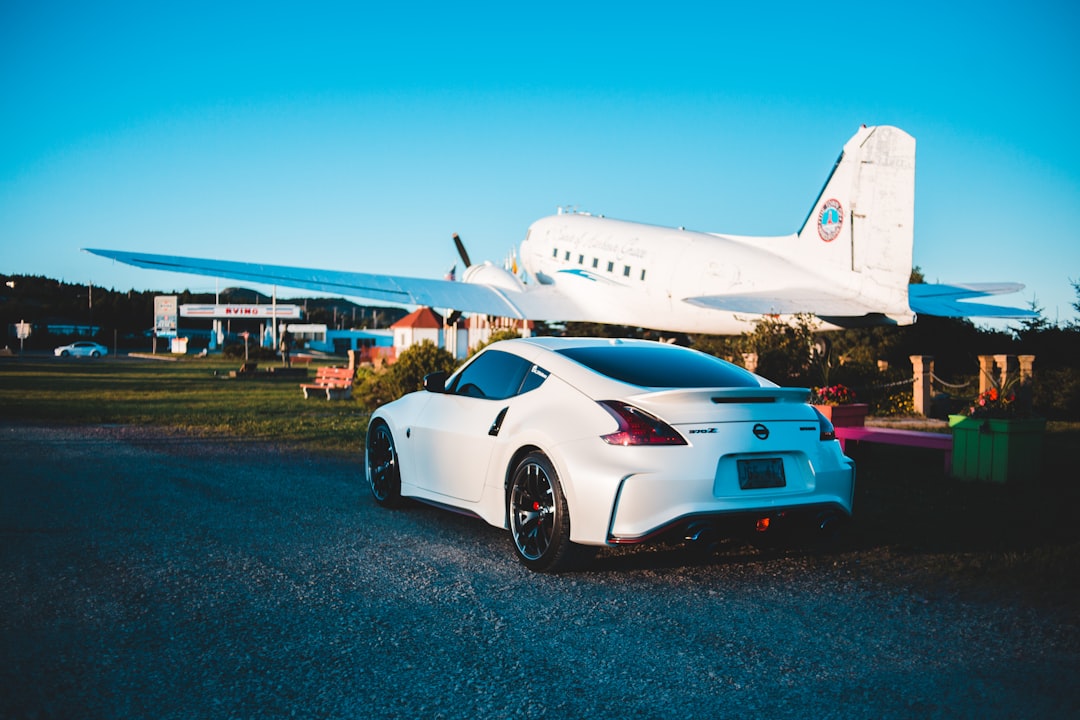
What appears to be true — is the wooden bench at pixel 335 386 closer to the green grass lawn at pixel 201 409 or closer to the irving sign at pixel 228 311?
the green grass lawn at pixel 201 409

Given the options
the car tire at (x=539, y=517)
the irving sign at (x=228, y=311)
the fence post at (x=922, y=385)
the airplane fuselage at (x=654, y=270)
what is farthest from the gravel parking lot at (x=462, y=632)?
→ the irving sign at (x=228, y=311)

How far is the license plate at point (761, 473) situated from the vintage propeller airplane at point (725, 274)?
12.4 metres

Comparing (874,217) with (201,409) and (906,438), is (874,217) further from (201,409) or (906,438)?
(201,409)

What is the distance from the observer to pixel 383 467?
313 inches

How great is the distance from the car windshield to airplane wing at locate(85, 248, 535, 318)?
46.9 feet

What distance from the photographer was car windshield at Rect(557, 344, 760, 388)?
5.85 m

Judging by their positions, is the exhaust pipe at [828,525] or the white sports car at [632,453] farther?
the exhaust pipe at [828,525]

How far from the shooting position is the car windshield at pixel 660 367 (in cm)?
585

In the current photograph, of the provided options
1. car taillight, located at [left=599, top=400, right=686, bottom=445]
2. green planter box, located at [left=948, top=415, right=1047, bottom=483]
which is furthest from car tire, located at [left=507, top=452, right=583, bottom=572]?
green planter box, located at [left=948, top=415, right=1047, bottom=483]

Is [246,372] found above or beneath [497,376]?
beneath

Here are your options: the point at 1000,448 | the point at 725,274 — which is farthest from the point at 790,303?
the point at 1000,448

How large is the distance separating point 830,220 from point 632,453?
15.8 metres

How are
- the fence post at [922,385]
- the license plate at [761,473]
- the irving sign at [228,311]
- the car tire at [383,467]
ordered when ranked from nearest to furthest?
the license plate at [761,473] < the car tire at [383,467] < the fence post at [922,385] < the irving sign at [228,311]

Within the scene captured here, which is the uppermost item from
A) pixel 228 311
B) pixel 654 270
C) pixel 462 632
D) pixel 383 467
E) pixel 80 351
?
pixel 228 311
